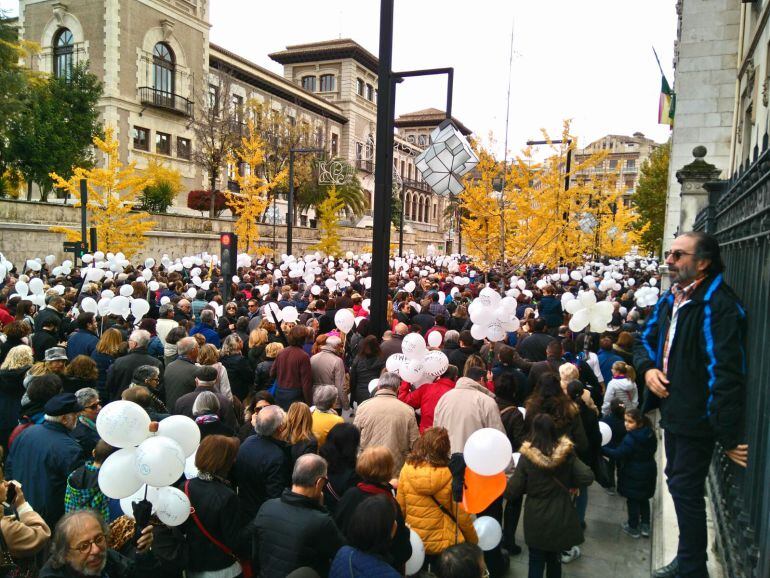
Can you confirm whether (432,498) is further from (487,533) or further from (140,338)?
(140,338)

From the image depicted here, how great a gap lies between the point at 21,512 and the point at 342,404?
160 inches

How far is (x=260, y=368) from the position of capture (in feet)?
23.2

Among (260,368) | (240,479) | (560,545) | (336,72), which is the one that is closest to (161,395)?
(260,368)

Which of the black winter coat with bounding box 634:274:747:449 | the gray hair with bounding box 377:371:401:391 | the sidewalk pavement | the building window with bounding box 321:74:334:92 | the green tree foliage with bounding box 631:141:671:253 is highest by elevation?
the building window with bounding box 321:74:334:92

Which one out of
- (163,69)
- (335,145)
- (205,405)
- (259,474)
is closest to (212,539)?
(259,474)

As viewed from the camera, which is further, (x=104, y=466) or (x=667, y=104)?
(x=667, y=104)

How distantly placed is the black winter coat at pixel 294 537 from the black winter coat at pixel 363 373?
143 inches

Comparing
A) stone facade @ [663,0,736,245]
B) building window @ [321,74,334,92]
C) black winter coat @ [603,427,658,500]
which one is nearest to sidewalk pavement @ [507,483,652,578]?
black winter coat @ [603,427,658,500]

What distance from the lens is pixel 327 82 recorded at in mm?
69188

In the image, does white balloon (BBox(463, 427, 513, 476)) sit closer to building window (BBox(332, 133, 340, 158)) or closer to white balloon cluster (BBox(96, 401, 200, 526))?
white balloon cluster (BBox(96, 401, 200, 526))

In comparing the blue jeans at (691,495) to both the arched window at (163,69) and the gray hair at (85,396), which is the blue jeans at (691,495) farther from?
the arched window at (163,69)

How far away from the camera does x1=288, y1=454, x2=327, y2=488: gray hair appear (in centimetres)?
329

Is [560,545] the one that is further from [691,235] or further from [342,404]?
[342,404]

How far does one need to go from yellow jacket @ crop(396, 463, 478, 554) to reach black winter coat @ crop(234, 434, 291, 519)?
94 centimetres
